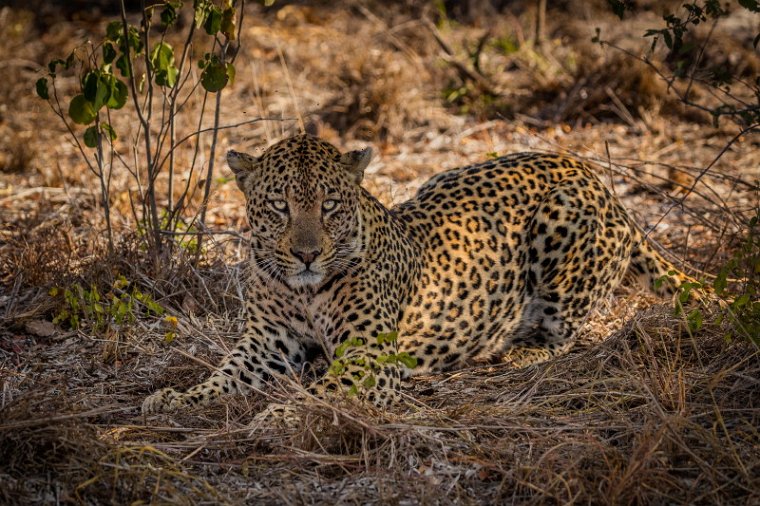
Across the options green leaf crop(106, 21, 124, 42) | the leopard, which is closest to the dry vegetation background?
the leopard

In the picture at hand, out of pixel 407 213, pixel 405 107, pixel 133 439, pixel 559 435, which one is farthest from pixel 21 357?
pixel 405 107

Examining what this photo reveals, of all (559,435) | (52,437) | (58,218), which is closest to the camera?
(52,437)

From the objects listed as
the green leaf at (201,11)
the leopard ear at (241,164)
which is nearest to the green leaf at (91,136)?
the green leaf at (201,11)

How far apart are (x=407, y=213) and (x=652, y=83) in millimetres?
6302

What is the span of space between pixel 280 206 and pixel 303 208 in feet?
0.58

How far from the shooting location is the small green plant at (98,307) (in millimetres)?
7035

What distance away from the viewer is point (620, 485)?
15.7 ft

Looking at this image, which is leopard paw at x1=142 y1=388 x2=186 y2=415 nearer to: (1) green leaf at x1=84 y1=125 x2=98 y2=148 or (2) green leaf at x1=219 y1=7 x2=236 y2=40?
(1) green leaf at x1=84 y1=125 x2=98 y2=148

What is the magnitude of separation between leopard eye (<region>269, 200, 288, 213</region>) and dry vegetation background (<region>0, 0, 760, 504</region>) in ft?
3.41

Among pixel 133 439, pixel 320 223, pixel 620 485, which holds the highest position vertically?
pixel 320 223

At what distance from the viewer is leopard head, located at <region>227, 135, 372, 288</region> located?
6.25 metres

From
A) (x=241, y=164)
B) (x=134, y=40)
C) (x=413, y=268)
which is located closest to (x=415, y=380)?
(x=413, y=268)

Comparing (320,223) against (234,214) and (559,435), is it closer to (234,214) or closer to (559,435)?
(559,435)

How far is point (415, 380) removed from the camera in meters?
7.10
